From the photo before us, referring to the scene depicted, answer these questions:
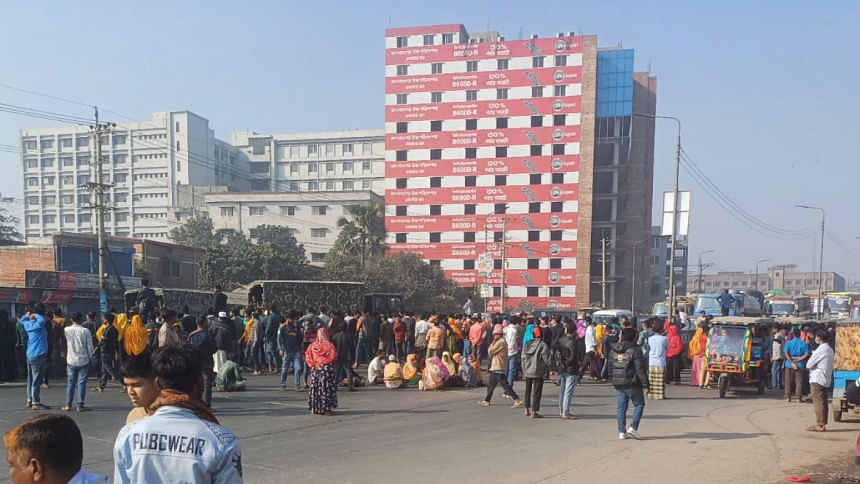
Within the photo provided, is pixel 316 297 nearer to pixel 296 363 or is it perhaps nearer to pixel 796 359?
pixel 296 363

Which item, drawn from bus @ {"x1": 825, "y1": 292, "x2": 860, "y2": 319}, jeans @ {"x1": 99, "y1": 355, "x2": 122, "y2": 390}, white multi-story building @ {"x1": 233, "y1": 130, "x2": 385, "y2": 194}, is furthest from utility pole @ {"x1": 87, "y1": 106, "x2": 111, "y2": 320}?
white multi-story building @ {"x1": 233, "y1": 130, "x2": 385, "y2": 194}

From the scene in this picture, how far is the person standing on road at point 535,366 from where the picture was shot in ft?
38.3

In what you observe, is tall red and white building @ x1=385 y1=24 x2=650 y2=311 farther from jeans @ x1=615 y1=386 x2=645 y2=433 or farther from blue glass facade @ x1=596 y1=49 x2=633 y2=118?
jeans @ x1=615 y1=386 x2=645 y2=433

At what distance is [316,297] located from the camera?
29203mm

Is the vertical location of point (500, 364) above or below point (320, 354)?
below

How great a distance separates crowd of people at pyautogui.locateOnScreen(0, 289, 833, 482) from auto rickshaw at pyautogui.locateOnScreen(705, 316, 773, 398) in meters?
0.93

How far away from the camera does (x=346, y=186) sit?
110 metres

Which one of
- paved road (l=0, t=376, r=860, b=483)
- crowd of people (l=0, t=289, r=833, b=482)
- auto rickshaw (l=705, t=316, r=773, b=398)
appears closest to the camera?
crowd of people (l=0, t=289, r=833, b=482)

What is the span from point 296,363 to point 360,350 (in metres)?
5.85

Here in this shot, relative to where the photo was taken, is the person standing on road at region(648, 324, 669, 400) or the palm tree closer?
the person standing on road at region(648, 324, 669, 400)

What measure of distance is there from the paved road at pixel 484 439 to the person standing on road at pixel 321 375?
307mm

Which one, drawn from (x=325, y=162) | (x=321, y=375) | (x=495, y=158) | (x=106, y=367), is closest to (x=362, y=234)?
(x=495, y=158)

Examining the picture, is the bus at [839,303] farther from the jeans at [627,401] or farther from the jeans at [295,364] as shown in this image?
the jeans at [295,364]

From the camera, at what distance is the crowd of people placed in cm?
274
